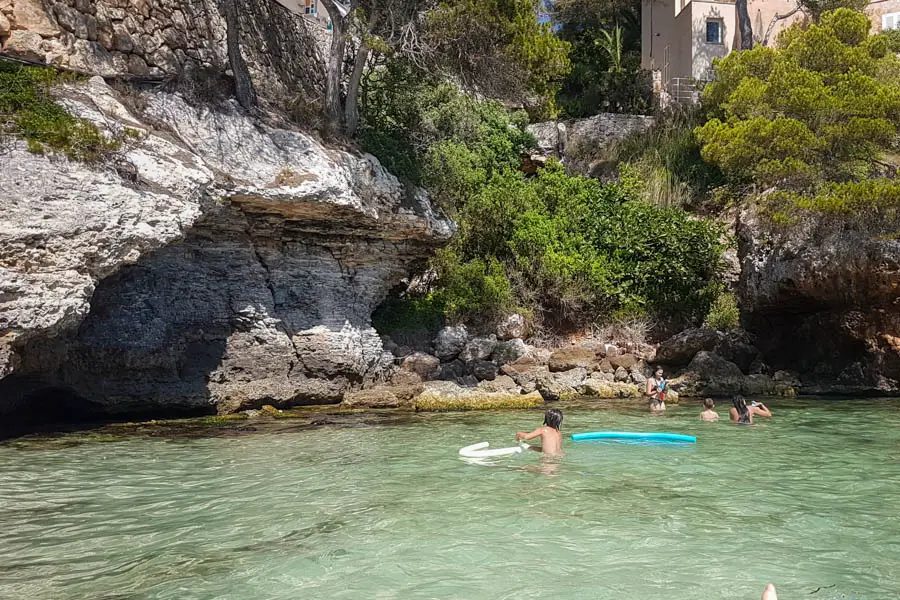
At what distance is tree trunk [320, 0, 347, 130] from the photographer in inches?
647

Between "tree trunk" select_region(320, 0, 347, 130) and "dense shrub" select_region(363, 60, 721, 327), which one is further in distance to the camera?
"dense shrub" select_region(363, 60, 721, 327)

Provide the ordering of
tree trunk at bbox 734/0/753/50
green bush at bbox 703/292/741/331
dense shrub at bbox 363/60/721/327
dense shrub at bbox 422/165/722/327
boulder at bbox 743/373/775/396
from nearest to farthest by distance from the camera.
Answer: boulder at bbox 743/373/775/396
dense shrub at bbox 363/60/721/327
green bush at bbox 703/292/741/331
dense shrub at bbox 422/165/722/327
tree trunk at bbox 734/0/753/50

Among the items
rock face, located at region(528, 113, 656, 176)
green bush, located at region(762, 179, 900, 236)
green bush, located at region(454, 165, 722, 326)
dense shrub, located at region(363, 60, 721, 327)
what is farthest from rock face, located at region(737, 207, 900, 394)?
rock face, located at region(528, 113, 656, 176)

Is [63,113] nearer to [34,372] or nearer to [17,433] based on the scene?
[34,372]

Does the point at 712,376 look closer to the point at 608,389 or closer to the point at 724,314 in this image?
the point at 608,389

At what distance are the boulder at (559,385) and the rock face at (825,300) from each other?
5.65m

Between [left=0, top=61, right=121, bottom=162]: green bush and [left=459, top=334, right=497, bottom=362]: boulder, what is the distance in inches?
386

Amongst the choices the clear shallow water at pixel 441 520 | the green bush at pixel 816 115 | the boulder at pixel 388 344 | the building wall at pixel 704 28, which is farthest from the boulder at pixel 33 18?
the building wall at pixel 704 28

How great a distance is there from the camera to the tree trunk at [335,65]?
53.9 ft

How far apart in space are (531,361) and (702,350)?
15.2 feet

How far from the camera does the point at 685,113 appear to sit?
28.3m

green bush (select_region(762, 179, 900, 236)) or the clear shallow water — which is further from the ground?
green bush (select_region(762, 179, 900, 236))

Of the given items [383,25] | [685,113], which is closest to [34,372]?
[383,25]

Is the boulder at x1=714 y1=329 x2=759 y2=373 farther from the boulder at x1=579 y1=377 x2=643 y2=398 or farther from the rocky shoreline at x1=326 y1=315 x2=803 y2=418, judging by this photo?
the boulder at x1=579 y1=377 x2=643 y2=398
